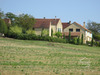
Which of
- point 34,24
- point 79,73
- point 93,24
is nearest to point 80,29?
point 34,24

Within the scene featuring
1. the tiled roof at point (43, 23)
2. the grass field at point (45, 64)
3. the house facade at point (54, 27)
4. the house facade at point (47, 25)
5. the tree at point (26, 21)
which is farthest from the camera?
the house facade at point (54, 27)

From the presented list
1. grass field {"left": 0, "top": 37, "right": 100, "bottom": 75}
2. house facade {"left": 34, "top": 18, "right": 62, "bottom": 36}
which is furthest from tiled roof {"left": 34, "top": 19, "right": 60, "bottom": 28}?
grass field {"left": 0, "top": 37, "right": 100, "bottom": 75}

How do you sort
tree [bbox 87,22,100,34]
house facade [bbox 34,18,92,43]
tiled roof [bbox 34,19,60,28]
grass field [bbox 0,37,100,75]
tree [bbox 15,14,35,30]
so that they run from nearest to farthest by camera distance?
grass field [bbox 0,37,100,75] < tree [bbox 15,14,35,30] < tiled roof [bbox 34,19,60,28] < house facade [bbox 34,18,92,43] < tree [bbox 87,22,100,34]

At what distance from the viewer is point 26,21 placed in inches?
2803

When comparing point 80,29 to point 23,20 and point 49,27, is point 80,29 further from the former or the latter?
point 23,20

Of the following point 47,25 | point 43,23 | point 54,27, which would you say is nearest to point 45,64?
point 47,25

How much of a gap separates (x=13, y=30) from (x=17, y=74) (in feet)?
169

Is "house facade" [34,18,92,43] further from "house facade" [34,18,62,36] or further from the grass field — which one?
the grass field

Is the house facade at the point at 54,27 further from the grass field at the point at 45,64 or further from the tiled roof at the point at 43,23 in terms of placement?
the grass field at the point at 45,64

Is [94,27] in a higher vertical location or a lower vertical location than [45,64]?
higher

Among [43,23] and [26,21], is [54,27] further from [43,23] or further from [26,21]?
[26,21]

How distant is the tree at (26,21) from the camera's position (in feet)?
230

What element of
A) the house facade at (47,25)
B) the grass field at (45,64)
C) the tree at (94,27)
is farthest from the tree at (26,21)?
the tree at (94,27)

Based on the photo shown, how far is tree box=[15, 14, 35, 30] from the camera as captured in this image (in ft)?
230
